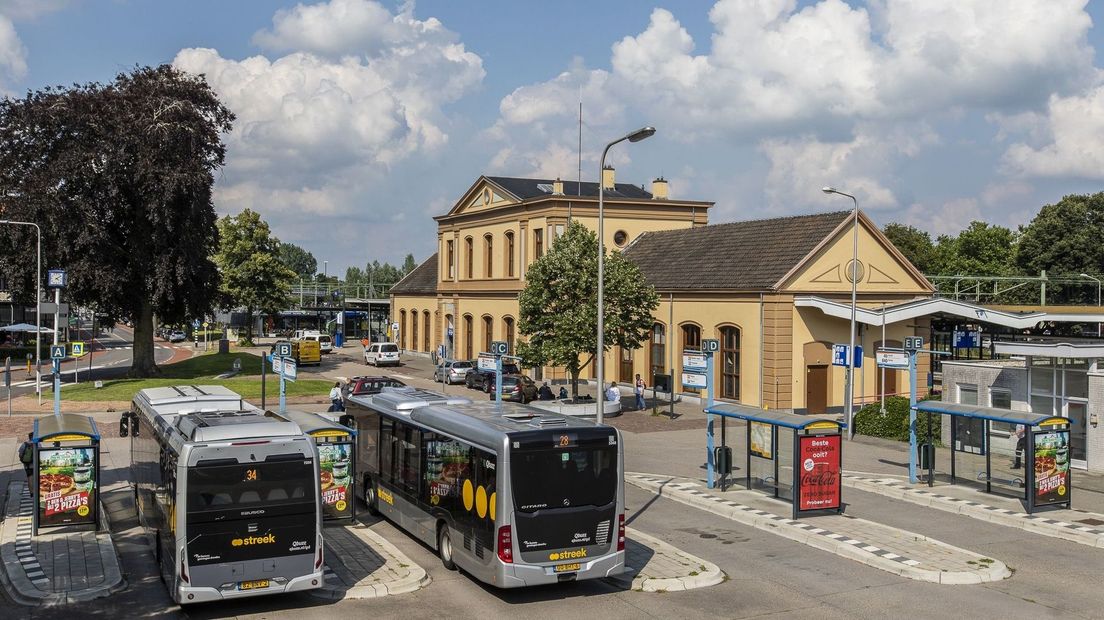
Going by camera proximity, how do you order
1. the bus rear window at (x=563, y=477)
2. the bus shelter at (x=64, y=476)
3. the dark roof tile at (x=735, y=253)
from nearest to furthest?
1. the bus rear window at (x=563, y=477)
2. the bus shelter at (x=64, y=476)
3. the dark roof tile at (x=735, y=253)

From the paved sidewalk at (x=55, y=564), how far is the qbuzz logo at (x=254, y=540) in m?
3.02

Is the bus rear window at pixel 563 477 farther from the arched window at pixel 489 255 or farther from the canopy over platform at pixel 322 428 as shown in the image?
the arched window at pixel 489 255

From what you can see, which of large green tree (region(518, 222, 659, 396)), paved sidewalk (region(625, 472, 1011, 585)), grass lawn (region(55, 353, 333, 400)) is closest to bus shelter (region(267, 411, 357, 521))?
paved sidewalk (region(625, 472, 1011, 585))

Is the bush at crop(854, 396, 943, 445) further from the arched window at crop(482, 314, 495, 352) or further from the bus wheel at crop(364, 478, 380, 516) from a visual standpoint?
the arched window at crop(482, 314, 495, 352)

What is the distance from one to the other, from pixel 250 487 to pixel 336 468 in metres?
5.56

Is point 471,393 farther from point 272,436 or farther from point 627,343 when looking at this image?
point 272,436

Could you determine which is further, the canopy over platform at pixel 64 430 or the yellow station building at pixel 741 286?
the yellow station building at pixel 741 286

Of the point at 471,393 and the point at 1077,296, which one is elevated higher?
the point at 1077,296

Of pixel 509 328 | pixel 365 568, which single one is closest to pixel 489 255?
pixel 509 328

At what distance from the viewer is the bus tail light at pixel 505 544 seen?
13820mm

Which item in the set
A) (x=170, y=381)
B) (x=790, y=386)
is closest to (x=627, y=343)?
(x=790, y=386)

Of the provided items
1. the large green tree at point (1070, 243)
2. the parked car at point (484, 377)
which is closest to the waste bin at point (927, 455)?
the parked car at point (484, 377)

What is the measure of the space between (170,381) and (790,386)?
2808cm

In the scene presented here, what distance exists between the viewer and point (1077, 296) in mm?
85312
